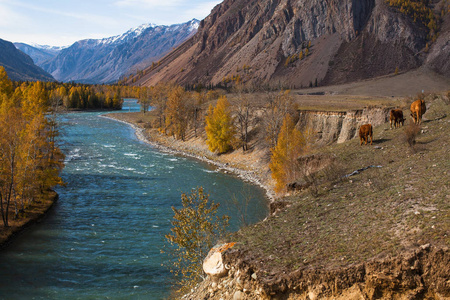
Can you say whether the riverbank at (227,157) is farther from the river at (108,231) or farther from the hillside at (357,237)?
the hillside at (357,237)

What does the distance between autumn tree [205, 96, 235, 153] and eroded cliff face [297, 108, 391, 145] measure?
13.3 meters

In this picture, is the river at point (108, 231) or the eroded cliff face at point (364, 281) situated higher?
the eroded cliff face at point (364, 281)

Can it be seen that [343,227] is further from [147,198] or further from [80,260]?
[147,198]

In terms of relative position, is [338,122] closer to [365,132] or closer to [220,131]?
[220,131]

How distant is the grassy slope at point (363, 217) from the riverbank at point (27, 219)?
→ 2447cm

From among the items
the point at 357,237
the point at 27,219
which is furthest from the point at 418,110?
the point at 27,219

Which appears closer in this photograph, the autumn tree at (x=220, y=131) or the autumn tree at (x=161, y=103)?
the autumn tree at (x=220, y=131)

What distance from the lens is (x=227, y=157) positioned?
64.6 m

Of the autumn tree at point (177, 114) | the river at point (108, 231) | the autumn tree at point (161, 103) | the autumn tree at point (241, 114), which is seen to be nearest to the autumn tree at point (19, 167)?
the river at point (108, 231)

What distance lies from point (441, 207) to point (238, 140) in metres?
55.8

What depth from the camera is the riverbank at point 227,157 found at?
5042cm

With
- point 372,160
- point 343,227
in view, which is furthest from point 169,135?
point 343,227

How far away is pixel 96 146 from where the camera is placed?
7119cm

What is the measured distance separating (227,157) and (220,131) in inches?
209
